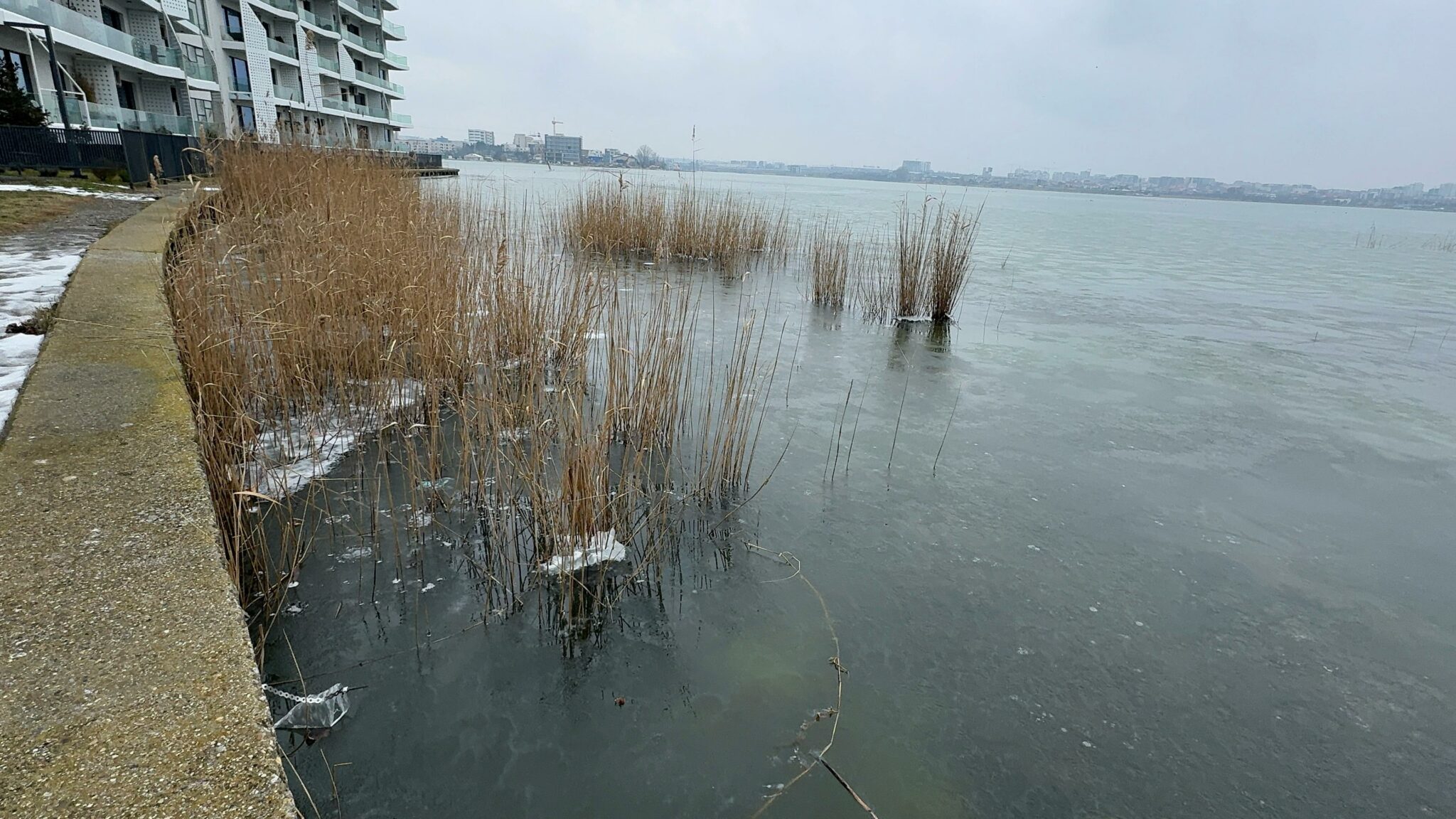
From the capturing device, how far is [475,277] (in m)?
3.65

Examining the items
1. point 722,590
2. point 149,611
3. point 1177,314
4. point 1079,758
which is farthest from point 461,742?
point 1177,314

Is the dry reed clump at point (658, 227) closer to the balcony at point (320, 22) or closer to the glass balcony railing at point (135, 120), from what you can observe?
the glass balcony railing at point (135, 120)

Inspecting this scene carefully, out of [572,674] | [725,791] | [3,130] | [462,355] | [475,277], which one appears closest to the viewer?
[725,791]

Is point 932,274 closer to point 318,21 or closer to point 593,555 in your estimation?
A: point 593,555

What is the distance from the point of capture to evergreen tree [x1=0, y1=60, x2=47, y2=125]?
995cm

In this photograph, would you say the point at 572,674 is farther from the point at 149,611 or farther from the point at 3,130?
the point at 3,130

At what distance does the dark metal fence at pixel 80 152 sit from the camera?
9.06m

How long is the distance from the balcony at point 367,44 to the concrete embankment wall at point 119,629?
36.9 meters

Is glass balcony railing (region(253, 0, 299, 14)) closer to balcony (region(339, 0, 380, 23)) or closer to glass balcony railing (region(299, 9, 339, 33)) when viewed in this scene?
glass balcony railing (region(299, 9, 339, 33))

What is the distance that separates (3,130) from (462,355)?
983 centimetres

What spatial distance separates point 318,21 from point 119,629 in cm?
3723

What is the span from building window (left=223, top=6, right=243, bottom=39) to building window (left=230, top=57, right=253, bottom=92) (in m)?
0.79

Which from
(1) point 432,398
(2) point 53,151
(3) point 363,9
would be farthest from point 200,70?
(1) point 432,398

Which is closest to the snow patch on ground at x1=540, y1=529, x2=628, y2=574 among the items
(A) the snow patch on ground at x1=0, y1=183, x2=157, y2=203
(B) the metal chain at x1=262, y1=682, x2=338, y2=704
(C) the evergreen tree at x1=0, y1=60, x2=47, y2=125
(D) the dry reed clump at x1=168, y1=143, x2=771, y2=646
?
(D) the dry reed clump at x1=168, y1=143, x2=771, y2=646
